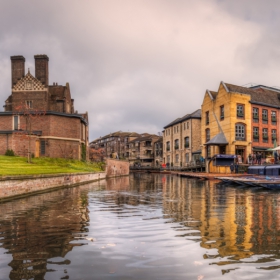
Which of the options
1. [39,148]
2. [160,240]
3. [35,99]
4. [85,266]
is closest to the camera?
[85,266]

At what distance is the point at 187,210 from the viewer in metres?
12.5

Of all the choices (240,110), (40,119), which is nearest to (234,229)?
(40,119)

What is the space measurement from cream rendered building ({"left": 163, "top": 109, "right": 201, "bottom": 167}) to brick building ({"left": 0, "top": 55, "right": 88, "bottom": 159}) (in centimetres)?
2406

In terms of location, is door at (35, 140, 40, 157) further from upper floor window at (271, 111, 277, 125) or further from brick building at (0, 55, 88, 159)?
upper floor window at (271, 111, 277, 125)

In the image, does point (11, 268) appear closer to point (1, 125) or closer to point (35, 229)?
point (35, 229)

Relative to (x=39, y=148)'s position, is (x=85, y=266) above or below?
below

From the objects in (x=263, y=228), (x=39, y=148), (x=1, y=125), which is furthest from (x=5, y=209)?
(x=1, y=125)

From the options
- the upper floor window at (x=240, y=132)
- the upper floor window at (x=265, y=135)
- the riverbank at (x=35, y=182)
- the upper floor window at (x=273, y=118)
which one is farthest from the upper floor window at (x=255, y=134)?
the riverbank at (x=35, y=182)

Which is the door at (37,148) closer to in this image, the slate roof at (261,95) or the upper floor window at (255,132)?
the slate roof at (261,95)

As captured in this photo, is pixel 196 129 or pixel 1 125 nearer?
pixel 1 125

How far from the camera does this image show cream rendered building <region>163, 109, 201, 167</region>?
61.9m

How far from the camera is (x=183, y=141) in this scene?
6588 centimetres

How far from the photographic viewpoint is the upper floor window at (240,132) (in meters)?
46.1

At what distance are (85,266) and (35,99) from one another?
44.5 m
